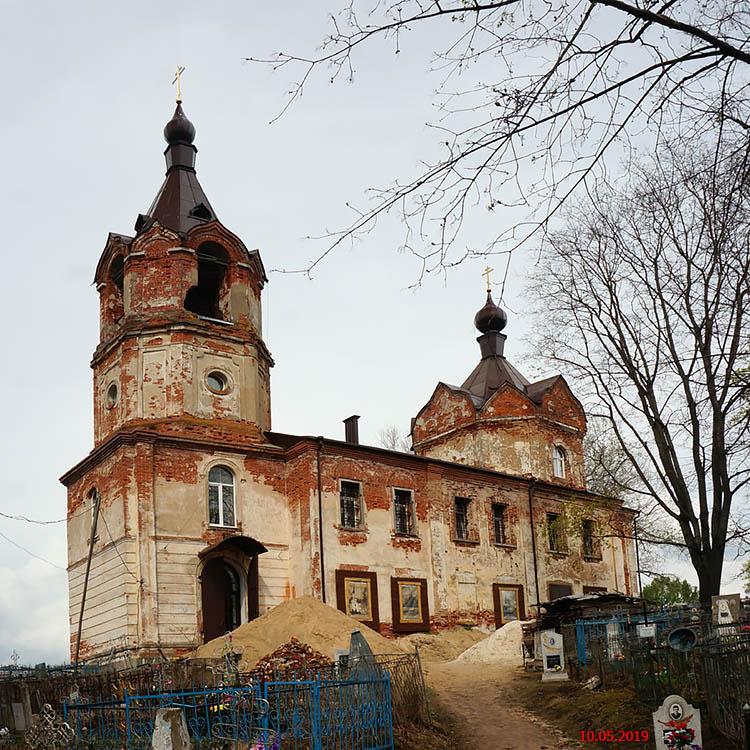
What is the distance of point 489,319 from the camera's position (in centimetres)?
4069

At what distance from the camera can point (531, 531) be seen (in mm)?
33500

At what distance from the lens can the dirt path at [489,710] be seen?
15711mm

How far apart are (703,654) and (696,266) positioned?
1160cm

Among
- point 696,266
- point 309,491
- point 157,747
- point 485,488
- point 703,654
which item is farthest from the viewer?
point 485,488

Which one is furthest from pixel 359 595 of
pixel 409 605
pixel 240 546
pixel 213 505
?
pixel 213 505

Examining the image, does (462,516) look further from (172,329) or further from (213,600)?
(172,329)

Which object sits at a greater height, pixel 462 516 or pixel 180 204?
pixel 180 204

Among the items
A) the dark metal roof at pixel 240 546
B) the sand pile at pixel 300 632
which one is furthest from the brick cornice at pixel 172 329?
the sand pile at pixel 300 632

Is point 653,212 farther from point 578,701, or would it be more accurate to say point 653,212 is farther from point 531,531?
point 531,531

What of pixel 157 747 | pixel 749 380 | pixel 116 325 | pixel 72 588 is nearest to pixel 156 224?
→ pixel 116 325

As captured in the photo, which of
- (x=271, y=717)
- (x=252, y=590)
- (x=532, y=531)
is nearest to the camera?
(x=271, y=717)

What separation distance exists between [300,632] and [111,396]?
10.9 m

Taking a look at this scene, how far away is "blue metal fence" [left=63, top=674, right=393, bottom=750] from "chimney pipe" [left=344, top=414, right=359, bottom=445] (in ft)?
65.7

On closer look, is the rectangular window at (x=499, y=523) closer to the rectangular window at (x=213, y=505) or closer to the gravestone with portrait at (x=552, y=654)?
the rectangular window at (x=213, y=505)
